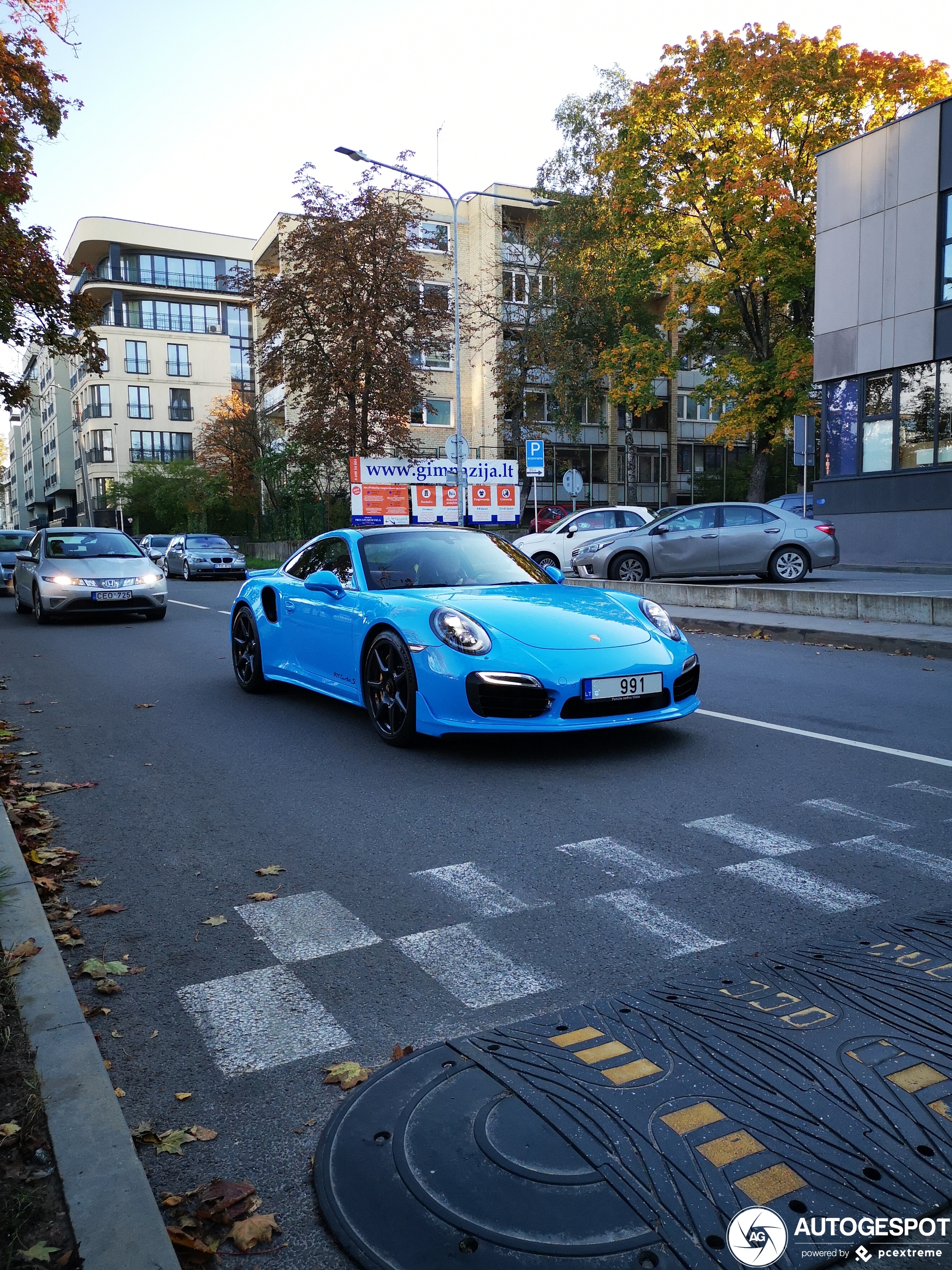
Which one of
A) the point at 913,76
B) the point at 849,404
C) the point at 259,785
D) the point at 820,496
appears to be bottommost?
the point at 259,785

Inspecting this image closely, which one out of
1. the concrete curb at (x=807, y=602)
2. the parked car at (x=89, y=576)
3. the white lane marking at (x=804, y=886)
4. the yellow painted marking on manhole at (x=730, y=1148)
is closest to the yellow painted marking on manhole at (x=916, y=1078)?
the yellow painted marking on manhole at (x=730, y=1148)

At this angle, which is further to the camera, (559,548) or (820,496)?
(820,496)

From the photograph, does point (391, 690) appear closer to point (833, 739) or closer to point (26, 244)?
point (833, 739)

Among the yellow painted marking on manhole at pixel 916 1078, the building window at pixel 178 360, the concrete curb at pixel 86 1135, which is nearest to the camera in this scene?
the concrete curb at pixel 86 1135

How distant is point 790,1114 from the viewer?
7.95 ft

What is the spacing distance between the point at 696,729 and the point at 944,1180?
196 inches

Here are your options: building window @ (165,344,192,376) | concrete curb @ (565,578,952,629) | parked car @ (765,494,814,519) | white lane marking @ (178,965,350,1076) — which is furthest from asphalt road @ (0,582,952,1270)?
building window @ (165,344,192,376)

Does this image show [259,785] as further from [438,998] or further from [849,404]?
[849,404]

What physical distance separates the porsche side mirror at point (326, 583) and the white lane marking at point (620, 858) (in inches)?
126

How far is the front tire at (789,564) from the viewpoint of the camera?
19203 millimetres

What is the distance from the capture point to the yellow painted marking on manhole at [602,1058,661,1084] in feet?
8.54

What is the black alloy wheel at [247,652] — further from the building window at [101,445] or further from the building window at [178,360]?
the building window at [178,360]

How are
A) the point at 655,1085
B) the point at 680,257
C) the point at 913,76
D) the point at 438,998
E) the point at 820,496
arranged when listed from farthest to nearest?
the point at 680,257, the point at 913,76, the point at 820,496, the point at 438,998, the point at 655,1085

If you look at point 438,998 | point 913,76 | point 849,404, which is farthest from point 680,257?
point 438,998
